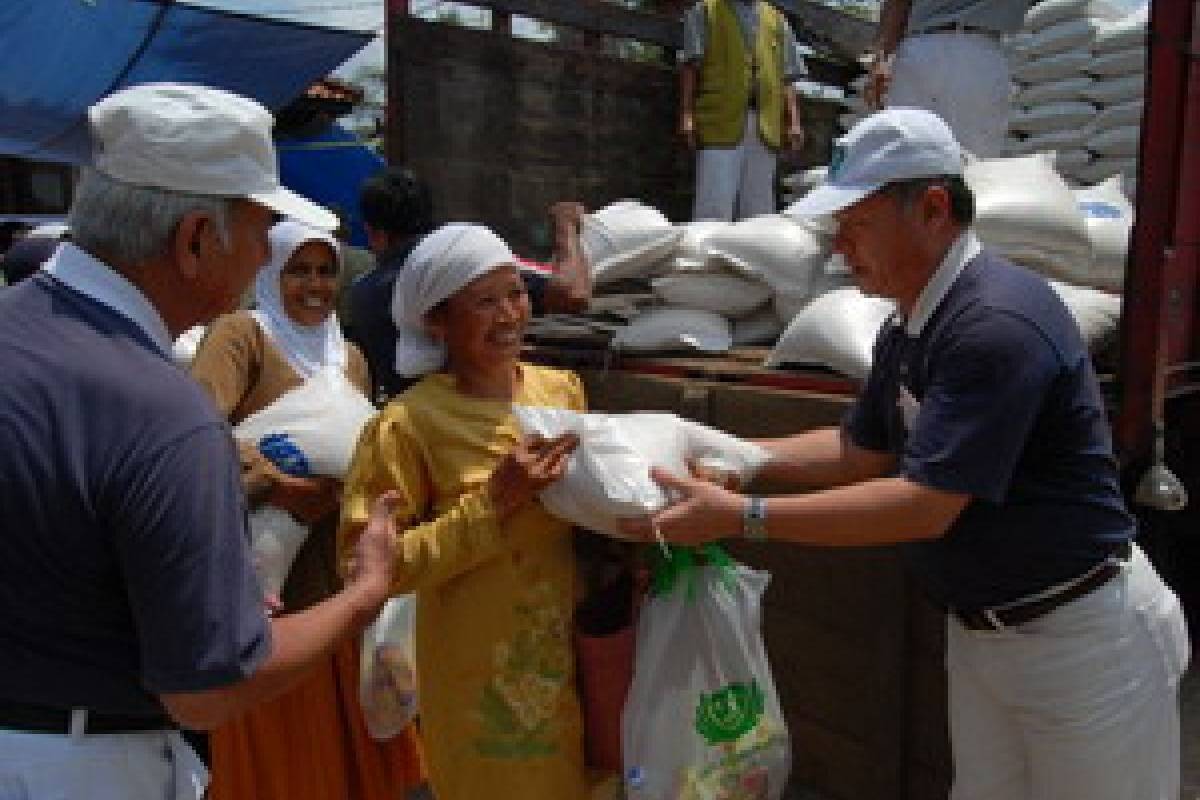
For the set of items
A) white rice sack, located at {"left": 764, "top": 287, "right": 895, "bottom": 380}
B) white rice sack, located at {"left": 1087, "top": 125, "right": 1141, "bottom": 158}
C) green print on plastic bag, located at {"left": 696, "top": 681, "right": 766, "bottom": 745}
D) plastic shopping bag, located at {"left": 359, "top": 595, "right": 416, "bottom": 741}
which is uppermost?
white rice sack, located at {"left": 1087, "top": 125, "right": 1141, "bottom": 158}

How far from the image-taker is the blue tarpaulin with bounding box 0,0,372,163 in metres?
6.88

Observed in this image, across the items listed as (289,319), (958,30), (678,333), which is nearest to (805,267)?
(678,333)

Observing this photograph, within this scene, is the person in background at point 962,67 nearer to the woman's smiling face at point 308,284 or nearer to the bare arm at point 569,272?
the bare arm at point 569,272

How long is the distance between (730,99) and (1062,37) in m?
1.36

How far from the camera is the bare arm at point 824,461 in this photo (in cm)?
210

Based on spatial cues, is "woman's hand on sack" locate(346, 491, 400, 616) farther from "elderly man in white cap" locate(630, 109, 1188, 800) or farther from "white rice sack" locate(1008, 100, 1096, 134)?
"white rice sack" locate(1008, 100, 1096, 134)

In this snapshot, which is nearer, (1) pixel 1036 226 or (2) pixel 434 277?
(2) pixel 434 277

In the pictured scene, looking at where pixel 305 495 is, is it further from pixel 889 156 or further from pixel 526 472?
pixel 889 156

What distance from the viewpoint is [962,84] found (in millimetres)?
3898

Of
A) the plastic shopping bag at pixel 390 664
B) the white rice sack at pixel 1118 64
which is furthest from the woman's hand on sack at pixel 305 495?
the white rice sack at pixel 1118 64

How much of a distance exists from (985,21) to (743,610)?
9.51 feet

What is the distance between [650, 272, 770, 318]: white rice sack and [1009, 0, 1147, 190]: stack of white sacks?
1.69 metres

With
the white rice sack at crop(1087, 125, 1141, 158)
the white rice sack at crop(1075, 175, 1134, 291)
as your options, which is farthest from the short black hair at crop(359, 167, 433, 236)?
the white rice sack at crop(1087, 125, 1141, 158)

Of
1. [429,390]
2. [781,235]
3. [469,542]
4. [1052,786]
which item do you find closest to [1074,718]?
[1052,786]
